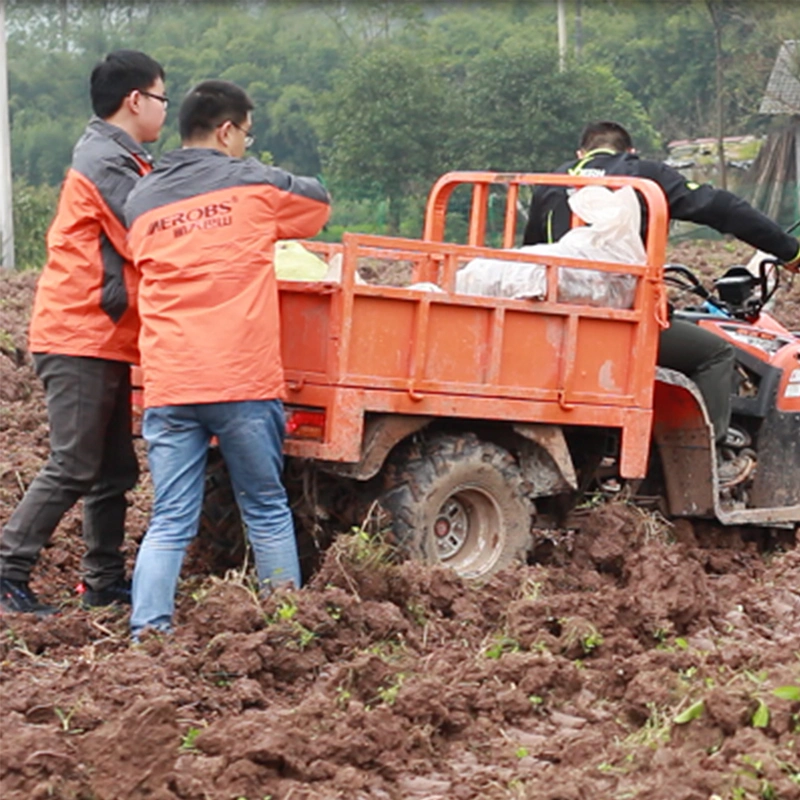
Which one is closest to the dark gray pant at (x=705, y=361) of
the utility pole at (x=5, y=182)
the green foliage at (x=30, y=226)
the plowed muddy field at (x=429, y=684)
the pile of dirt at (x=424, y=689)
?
the plowed muddy field at (x=429, y=684)

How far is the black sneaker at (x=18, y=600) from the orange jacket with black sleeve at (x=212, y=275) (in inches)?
39.1

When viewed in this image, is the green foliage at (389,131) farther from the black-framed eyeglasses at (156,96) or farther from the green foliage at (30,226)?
the black-framed eyeglasses at (156,96)

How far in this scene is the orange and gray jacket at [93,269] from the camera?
6.29 metres

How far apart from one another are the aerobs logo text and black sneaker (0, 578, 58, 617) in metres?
1.56

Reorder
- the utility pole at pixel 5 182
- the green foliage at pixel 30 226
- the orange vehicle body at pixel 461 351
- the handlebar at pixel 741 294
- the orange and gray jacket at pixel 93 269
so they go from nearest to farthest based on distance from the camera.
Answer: the orange and gray jacket at pixel 93 269 < the orange vehicle body at pixel 461 351 < the handlebar at pixel 741 294 < the utility pole at pixel 5 182 < the green foliage at pixel 30 226

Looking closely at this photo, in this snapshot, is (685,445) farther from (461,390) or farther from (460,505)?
(461,390)

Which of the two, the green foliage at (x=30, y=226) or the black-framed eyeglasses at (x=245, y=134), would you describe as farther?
the green foliage at (x=30, y=226)

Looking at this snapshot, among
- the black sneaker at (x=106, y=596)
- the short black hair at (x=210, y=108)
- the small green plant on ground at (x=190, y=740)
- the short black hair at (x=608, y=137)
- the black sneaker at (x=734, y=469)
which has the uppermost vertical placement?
the short black hair at (x=608, y=137)

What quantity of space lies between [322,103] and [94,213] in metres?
37.5

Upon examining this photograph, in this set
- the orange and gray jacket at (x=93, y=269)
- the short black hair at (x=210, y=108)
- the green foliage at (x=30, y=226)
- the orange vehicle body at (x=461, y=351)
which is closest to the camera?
the short black hair at (x=210, y=108)

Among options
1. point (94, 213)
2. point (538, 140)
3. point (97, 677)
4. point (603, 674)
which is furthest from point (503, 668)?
point (538, 140)

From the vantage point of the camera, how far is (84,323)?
630 cm

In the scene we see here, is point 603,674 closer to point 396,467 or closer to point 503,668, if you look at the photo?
point 503,668

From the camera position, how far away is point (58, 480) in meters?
6.34
